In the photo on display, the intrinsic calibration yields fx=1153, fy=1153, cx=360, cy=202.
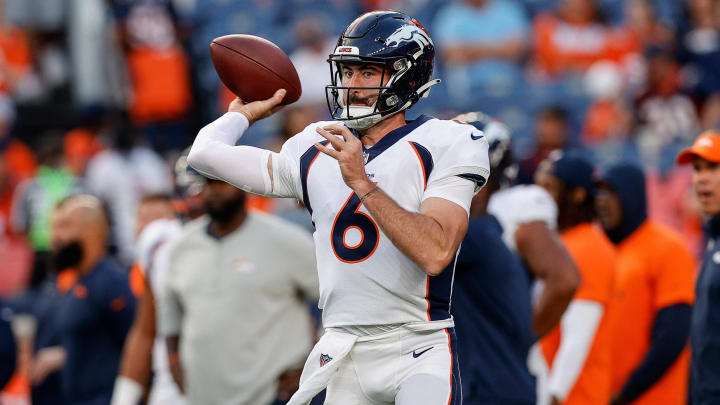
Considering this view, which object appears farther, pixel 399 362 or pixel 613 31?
pixel 613 31

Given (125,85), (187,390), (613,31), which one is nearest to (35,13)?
(125,85)

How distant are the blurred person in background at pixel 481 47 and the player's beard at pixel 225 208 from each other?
5566mm

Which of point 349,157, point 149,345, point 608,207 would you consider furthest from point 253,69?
point 608,207

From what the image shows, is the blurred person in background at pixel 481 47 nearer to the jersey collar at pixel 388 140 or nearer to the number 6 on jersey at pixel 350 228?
the jersey collar at pixel 388 140

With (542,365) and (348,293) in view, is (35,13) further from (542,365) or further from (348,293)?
(348,293)

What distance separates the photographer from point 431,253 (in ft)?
11.3

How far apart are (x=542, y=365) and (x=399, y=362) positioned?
2186 millimetres

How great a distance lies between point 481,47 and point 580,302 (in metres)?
5.95

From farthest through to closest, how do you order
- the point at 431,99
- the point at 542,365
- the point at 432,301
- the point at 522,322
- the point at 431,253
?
the point at 431,99 → the point at 542,365 → the point at 522,322 → the point at 432,301 → the point at 431,253

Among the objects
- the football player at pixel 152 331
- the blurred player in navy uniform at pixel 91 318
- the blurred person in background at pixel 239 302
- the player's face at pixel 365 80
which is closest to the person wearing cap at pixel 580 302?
the blurred person in background at pixel 239 302

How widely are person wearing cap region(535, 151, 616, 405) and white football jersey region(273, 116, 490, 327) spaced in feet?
6.53

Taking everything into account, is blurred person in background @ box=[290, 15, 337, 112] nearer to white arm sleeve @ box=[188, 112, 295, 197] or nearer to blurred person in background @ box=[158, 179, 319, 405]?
blurred person in background @ box=[158, 179, 319, 405]

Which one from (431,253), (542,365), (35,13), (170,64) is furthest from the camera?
(35,13)

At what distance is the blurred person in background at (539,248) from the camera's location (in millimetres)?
5105
